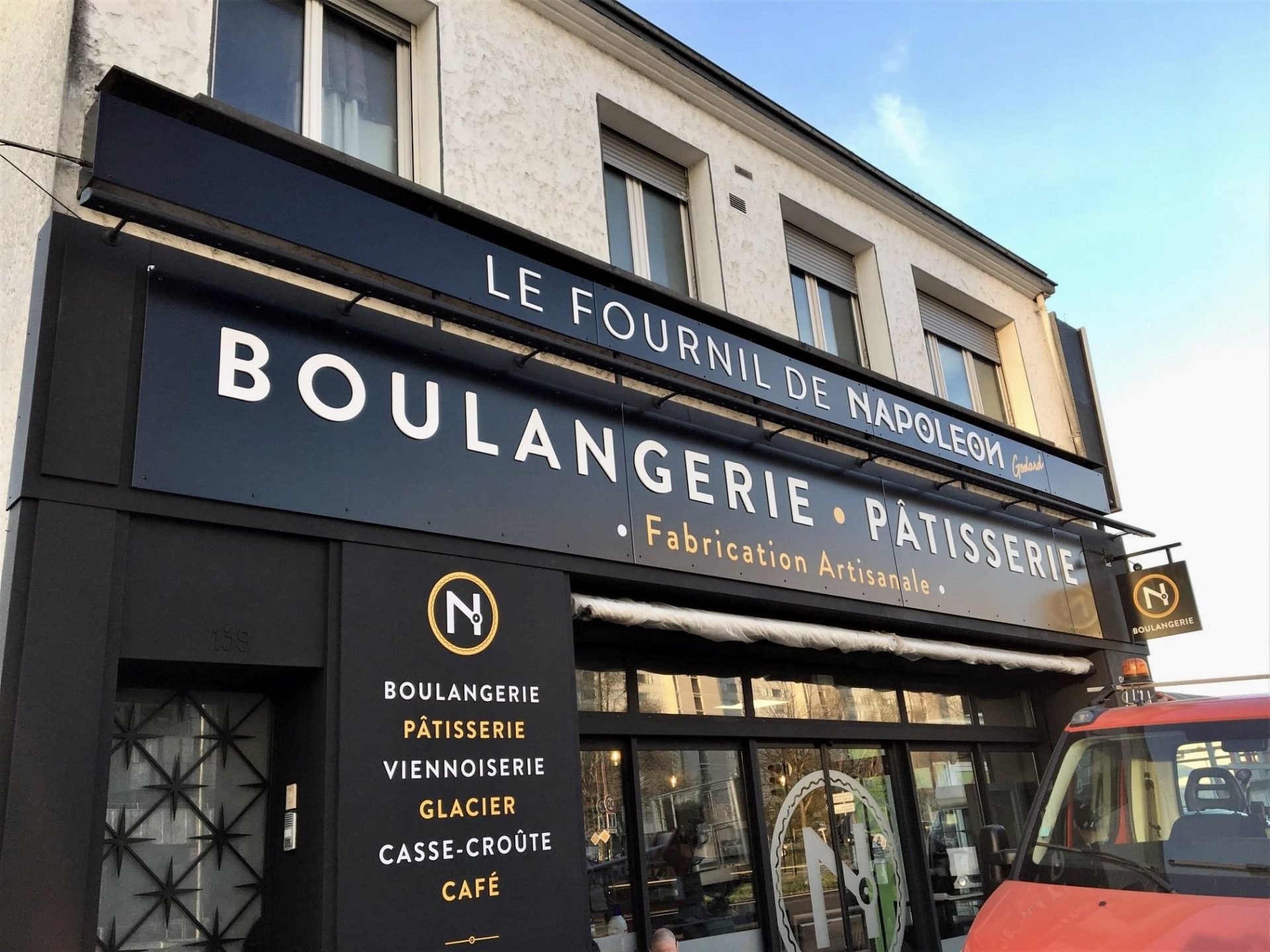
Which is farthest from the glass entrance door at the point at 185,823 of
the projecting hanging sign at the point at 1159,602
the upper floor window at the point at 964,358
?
the projecting hanging sign at the point at 1159,602

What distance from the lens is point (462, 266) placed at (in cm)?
615

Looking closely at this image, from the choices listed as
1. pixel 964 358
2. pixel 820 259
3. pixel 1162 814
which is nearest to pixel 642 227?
pixel 820 259

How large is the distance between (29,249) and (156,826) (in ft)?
9.43

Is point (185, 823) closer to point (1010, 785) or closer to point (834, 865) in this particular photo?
point (834, 865)

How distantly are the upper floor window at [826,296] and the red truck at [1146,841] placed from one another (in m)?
5.41

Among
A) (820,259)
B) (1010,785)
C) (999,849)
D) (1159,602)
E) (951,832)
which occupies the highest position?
(820,259)

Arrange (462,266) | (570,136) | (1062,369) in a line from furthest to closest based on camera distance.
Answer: (1062,369), (570,136), (462,266)

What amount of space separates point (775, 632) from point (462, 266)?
336 centimetres

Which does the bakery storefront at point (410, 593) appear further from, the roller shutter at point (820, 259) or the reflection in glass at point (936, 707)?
the roller shutter at point (820, 259)

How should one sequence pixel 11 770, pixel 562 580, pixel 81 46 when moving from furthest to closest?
pixel 562 580 → pixel 81 46 → pixel 11 770

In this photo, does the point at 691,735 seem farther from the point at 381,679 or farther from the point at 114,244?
the point at 114,244

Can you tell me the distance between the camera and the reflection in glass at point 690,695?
720 centimetres

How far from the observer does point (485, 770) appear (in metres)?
5.28

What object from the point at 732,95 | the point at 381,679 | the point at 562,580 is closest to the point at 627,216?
the point at 732,95
